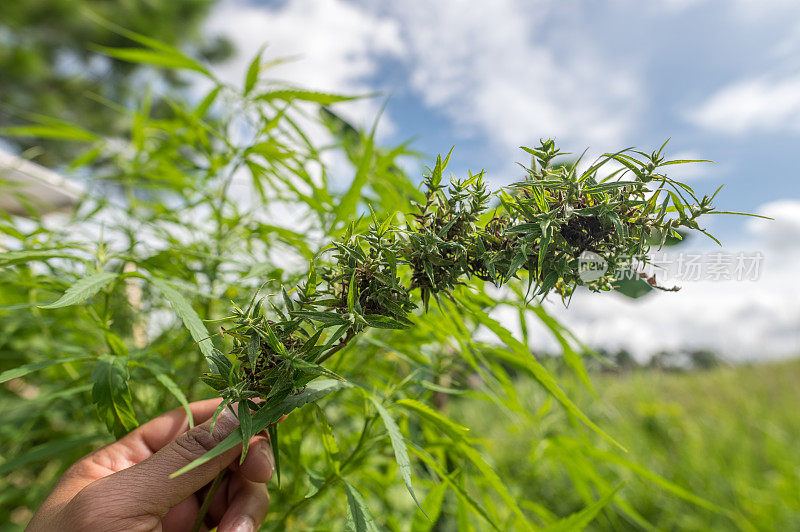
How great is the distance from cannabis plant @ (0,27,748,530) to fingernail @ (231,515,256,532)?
0.05 m

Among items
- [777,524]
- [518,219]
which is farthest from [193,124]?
[777,524]

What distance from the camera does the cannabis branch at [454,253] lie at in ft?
0.78

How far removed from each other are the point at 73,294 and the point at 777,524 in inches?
83.3

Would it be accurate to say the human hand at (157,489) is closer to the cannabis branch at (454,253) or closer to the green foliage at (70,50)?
the cannabis branch at (454,253)

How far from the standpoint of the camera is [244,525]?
370 mm

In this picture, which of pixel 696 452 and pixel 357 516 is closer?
pixel 357 516

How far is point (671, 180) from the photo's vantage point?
0.24m

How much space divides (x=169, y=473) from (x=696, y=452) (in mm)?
2488

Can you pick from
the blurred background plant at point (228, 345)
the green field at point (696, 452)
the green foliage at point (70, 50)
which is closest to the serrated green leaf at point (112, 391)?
the blurred background plant at point (228, 345)

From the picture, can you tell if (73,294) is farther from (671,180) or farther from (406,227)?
(671,180)

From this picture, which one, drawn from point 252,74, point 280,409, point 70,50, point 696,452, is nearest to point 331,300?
point 280,409

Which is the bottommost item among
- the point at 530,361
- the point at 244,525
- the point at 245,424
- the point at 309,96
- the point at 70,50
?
the point at 244,525

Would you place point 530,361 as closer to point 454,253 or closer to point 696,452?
point 454,253

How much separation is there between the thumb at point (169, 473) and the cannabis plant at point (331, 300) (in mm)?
36
